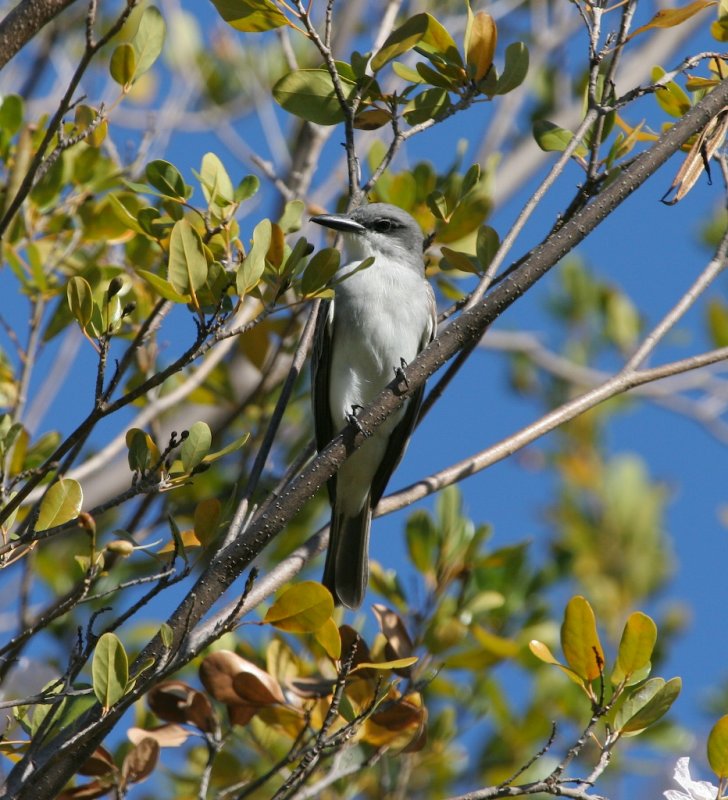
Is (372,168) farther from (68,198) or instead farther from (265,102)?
(265,102)

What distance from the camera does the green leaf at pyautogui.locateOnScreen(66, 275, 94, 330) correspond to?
282cm

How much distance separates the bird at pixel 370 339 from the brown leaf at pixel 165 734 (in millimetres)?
1323

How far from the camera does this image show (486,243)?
3.49 meters

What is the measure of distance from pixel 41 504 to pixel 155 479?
330 mm

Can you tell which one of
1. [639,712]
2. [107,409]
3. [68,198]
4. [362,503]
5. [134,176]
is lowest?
[639,712]

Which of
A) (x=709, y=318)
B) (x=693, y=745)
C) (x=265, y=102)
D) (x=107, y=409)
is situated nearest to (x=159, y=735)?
(x=107, y=409)

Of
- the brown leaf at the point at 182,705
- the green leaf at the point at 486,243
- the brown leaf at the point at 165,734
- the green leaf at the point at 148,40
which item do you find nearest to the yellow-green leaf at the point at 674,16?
the green leaf at the point at 486,243

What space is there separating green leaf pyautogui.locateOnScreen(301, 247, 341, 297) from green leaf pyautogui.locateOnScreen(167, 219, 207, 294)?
0.31m

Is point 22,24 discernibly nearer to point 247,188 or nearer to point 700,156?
point 247,188

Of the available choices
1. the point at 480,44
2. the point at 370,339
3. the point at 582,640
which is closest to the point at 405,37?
the point at 480,44

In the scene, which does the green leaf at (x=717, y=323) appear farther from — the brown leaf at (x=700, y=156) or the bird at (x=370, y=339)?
the brown leaf at (x=700, y=156)

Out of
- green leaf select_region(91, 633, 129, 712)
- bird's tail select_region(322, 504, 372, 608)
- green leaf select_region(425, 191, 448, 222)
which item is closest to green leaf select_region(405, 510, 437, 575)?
bird's tail select_region(322, 504, 372, 608)

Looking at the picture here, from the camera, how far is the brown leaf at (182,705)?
10.9 ft

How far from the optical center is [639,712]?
Result: 278 cm
